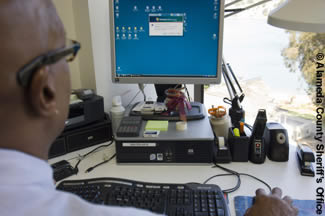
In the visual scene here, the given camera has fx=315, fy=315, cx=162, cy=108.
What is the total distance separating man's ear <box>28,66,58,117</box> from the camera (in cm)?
49

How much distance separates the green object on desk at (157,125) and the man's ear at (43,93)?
678 mm

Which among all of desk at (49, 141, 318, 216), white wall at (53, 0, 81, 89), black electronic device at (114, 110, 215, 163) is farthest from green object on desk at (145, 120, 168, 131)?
white wall at (53, 0, 81, 89)

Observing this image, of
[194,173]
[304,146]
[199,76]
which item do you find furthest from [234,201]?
[199,76]

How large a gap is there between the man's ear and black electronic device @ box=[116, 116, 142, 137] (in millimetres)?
612

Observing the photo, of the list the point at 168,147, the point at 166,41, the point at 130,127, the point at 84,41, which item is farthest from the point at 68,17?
the point at 168,147

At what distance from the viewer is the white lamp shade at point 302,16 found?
77cm

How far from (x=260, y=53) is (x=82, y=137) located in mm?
1059

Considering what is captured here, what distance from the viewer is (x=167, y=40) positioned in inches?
49.8

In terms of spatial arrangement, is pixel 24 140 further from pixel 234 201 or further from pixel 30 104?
pixel 234 201

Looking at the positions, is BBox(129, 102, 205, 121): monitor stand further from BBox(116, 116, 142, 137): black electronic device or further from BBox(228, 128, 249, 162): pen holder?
BBox(228, 128, 249, 162): pen holder

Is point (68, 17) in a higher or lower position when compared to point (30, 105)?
higher

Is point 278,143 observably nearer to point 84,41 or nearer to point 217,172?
point 217,172

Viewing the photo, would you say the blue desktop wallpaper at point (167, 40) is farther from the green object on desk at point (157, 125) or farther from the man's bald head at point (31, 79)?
the man's bald head at point (31, 79)

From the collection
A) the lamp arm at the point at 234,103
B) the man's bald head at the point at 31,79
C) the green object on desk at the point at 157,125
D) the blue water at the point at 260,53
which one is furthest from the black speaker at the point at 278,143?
the man's bald head at the point at 31,79
